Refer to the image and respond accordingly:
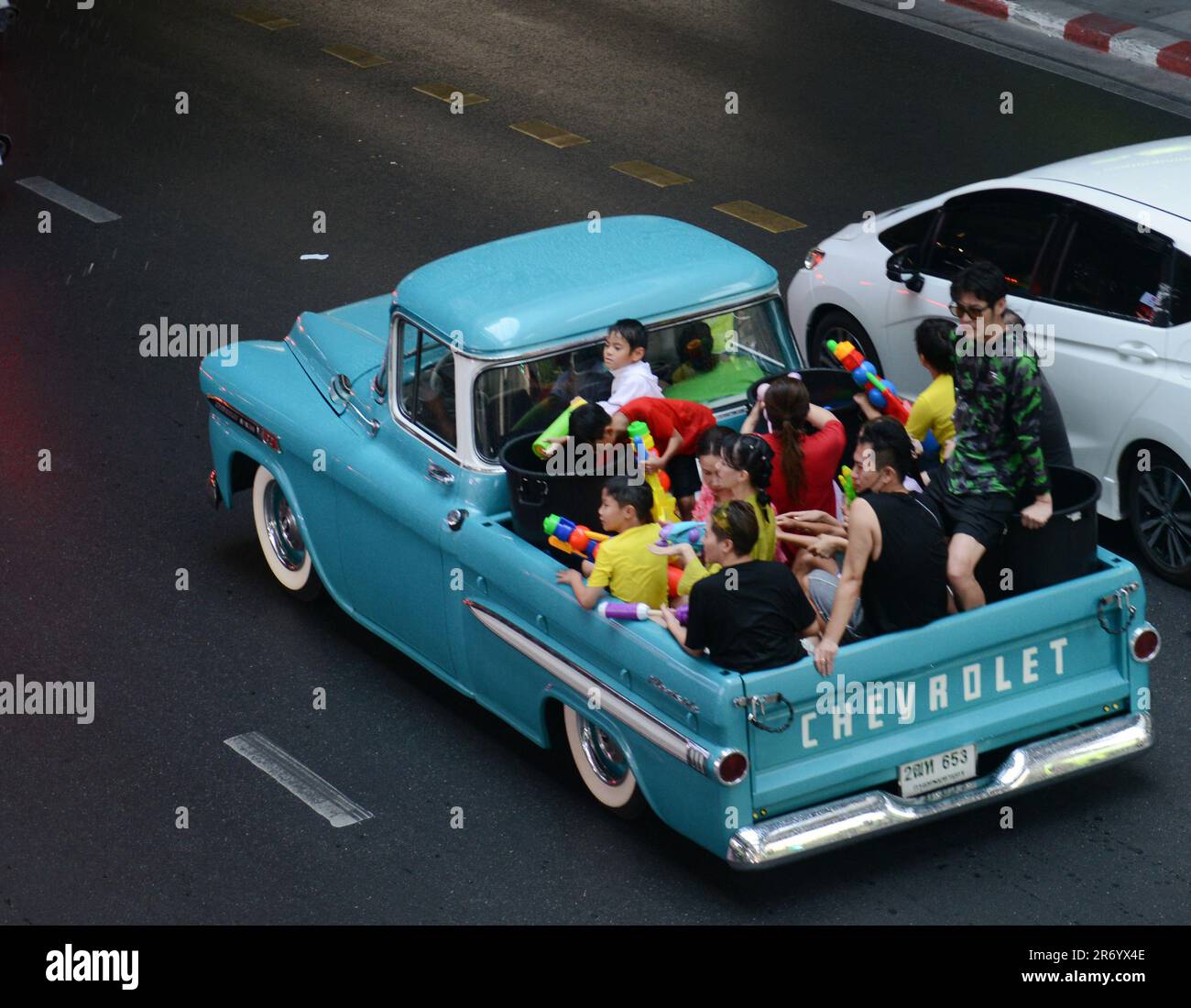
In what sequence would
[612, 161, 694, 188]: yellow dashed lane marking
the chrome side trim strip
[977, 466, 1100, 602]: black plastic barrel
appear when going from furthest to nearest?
[612, 161, 694, 188]: yellow dashed lane marking, [977, 466, 1100, 602]: black plastic barrel, the chrome side trim strip

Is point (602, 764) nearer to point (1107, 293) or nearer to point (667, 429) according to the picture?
point (667, 429)

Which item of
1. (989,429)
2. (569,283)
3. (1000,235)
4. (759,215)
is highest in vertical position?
(569,283)

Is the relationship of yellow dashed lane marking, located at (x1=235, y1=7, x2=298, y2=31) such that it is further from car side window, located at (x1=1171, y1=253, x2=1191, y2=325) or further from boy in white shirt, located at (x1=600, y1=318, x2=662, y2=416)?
car side window, located at (x1=1171, y1=253, x2=1191, y2=325)

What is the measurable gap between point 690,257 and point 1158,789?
9.74 ft

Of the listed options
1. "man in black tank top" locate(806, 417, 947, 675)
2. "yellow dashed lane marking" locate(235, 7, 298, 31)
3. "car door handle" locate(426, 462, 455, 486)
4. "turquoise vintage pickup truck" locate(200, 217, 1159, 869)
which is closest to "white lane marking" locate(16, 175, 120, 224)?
"yellow dashed lane marking" locate(235, 7, 298, 31)

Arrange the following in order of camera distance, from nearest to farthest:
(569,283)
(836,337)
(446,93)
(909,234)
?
(569,283) < (909,234) < (836,337) < (446,93)

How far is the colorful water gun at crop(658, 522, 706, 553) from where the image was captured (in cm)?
751

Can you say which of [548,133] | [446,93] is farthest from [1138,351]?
[446,93]

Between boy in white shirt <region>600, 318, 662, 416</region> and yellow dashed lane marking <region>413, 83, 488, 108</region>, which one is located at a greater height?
boy in white shirt <region>600, 318, 662, 416</region>

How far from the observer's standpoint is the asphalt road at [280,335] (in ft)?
23.9

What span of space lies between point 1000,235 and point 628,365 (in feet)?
8.70

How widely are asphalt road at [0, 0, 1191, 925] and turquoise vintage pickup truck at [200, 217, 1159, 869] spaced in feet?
1.09

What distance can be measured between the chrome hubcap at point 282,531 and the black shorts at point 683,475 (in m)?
1.98

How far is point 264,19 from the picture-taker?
18750mm
